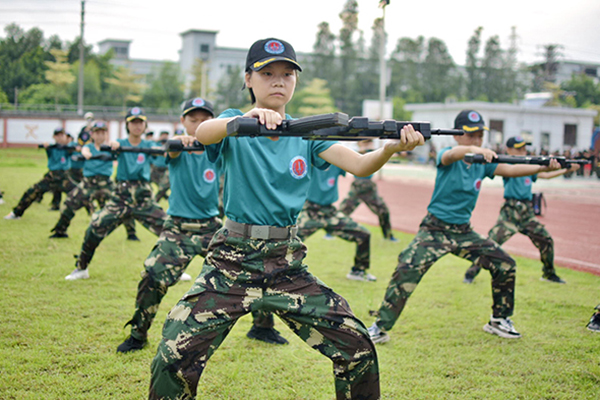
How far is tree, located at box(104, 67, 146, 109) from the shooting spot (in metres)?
56.1

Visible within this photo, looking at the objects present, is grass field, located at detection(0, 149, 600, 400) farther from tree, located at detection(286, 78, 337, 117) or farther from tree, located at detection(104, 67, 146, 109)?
tree, located at detection(286, 78, 337, 117)

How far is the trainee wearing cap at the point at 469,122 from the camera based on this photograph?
6.14 meters

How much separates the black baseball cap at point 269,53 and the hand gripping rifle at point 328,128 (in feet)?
1.94

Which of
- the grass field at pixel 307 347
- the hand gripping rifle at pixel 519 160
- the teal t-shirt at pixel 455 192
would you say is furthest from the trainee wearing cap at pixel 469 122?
the grass field at pixel 307 347

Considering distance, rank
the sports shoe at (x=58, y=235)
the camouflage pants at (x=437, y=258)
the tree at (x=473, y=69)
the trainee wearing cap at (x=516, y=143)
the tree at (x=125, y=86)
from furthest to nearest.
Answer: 1. the tree at (x=473, y=69)
2. the tree at (x=125, y=86)
3. the sports shoe at (x=58, y=235)
4. the trainee wearing cap at (x=516, y=143)
5. the camouflage pants at (x=437, y=258)

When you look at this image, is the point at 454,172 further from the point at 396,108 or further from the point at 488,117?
the point at 396,108

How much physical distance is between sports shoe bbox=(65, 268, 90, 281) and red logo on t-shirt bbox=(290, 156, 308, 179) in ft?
17.8

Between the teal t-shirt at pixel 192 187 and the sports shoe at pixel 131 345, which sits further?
the teal t-shirt at pixel 192 187

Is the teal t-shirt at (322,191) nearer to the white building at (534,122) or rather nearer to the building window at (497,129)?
the white building at (534,122)

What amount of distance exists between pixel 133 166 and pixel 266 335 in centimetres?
410

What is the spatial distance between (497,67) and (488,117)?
141 ft

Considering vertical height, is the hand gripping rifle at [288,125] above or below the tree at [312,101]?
below

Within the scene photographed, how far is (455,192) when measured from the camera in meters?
5.99

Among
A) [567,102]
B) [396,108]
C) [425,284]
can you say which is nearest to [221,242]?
[425,284]
